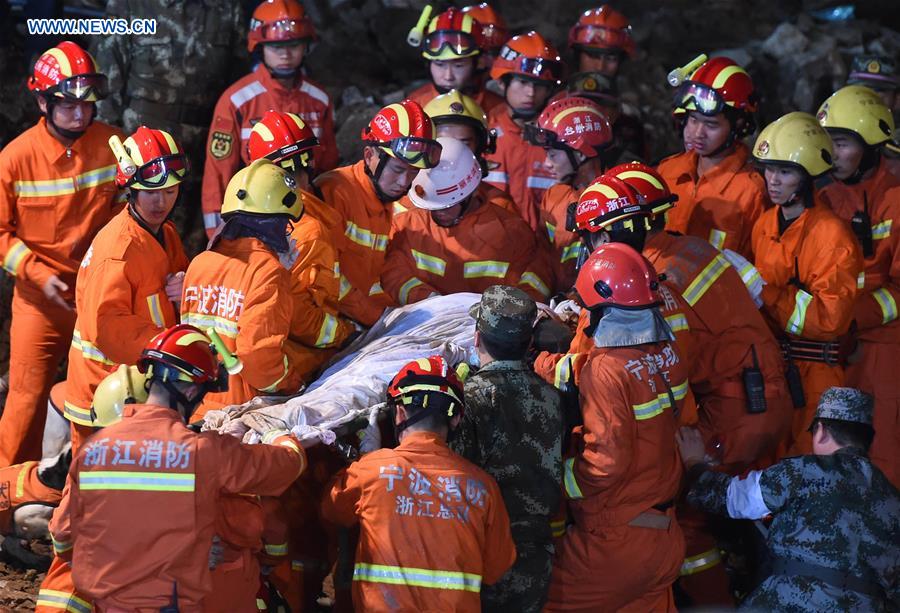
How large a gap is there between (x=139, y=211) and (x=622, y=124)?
12.6 ft

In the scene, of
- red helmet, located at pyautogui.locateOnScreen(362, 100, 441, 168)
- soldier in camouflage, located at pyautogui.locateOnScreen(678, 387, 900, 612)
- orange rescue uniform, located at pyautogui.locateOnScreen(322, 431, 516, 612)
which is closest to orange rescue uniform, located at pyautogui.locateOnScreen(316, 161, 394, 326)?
red helmet, located at pyautogui.locateOnScreen(362, 100, 441, 168)

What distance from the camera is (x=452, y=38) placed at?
9.27m

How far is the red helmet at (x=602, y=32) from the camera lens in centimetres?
964

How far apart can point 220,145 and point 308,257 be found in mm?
2525

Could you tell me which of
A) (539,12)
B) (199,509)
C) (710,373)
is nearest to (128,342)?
(199,509)

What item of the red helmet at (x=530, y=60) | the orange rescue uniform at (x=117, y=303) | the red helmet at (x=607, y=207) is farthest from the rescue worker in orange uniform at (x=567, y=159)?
the orange rescue uniform at (x=117, y=303)

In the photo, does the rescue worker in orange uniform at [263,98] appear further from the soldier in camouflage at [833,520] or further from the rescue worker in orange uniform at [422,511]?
the soldier in camouflage at [833,520]

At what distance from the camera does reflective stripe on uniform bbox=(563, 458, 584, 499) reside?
20.2 ft

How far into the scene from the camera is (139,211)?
6859mm

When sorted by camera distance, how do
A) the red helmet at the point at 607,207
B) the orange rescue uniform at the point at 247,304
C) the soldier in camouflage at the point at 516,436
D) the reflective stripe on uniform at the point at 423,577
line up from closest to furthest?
the reflective stripe on uniform at the point at 423,577 → the soldier in camouflage at the point at 516,436 → the orange rescue uniform at the point at 247,304 → the red helmet at the point at 607,207

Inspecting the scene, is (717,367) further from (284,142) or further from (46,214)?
(46,214)

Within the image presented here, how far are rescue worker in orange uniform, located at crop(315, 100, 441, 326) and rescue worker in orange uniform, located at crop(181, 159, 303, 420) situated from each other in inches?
28.7

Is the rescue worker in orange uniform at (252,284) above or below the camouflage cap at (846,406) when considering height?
above

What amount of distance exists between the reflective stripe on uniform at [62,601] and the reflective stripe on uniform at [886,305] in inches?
185
